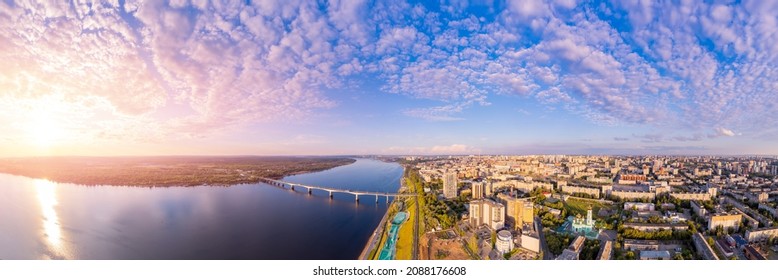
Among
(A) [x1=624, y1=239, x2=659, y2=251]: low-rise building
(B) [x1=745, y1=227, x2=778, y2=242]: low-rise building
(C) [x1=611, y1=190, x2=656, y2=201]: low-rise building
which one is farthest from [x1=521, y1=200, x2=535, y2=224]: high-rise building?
(C) [x1=611, y1=190, x2=656, y2=201]: low-rise building

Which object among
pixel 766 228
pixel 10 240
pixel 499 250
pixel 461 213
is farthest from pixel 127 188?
pixel 766 228

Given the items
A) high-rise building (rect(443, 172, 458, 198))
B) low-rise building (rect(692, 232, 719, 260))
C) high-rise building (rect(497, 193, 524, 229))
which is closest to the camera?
low-rise building (rect(692, 232, 719, 260))

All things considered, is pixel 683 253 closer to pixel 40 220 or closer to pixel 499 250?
pixel 499 250

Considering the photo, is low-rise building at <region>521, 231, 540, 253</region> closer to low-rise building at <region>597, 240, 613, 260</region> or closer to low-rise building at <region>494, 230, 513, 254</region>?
low-rise building at <region>494, 230, 513, 254</region>

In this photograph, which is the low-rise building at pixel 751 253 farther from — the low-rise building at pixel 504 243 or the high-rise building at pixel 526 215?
the low-rise building at pixel 504 243

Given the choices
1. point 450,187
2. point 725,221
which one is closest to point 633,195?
point 725,221

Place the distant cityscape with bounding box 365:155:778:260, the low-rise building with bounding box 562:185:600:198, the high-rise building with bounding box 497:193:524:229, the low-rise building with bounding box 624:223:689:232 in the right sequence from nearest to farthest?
the distant cityscape with bounding box 365:155:778:260 → the low-rise building with bounding box 624:223:689:232 → the high-rise building with bounding box 497:193:524:229 → the low-rise building with bounding box 562:185:600:198

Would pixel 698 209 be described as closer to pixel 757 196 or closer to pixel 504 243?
pixel 757 196


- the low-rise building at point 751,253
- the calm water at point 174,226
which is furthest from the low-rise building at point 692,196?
the calm water at point 174,226
